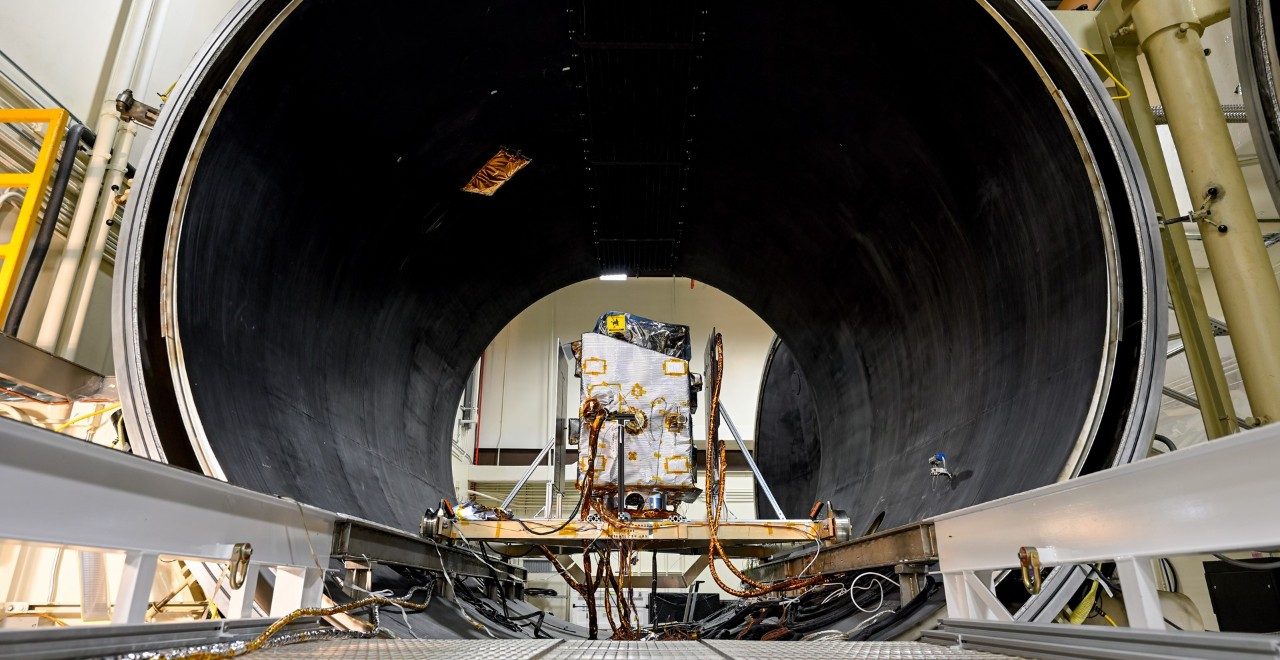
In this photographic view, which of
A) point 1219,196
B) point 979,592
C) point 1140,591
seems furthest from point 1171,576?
point 1219,196

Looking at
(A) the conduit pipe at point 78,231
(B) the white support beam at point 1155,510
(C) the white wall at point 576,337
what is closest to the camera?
(B) the white support beam at point 1155,510

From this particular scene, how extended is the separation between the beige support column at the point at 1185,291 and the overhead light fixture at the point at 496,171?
10.6 feet

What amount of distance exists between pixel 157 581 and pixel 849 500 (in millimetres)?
3669

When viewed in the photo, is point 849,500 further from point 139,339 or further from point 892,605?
point 139,339

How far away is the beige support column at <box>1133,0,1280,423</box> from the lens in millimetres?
3320

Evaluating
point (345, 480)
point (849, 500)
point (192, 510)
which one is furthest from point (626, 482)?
point (192, 510)

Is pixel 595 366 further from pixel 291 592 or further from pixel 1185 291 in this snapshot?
pixel 1185 291

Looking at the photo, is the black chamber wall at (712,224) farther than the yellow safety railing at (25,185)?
No

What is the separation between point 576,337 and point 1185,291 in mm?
9643

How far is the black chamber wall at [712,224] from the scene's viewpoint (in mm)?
2639

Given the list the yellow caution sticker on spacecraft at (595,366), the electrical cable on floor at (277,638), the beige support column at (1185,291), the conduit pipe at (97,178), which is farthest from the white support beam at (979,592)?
the conduit pipe at (97,178)

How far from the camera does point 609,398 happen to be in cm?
471

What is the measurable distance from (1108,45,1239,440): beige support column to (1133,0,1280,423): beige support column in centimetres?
13

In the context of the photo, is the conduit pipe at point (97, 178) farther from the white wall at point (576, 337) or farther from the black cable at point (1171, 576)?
the white wall at point (576, 337)
